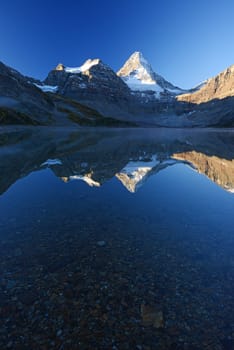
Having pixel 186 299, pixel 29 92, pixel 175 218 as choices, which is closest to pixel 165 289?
pixel 186 299

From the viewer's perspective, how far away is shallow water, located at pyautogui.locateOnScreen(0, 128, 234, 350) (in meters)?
4.63

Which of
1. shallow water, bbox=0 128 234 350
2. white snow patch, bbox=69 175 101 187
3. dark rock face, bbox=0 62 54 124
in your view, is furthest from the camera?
dark rock face, bbox=0 62 54 124

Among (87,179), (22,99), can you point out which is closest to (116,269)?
(87,179)

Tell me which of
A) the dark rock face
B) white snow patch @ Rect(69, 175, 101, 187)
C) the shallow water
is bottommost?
the shallow water

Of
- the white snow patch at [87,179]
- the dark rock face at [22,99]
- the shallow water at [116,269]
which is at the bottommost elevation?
the shallow water at [116,269]

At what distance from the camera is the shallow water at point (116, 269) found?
4.63 m

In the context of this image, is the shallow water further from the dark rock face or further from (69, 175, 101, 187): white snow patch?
the dark rock face

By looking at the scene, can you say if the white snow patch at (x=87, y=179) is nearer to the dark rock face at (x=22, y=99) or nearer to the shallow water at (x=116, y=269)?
the shallow water at (x=116, y=269)

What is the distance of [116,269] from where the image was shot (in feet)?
21.9

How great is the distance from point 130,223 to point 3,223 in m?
5.49

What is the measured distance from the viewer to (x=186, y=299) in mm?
5539

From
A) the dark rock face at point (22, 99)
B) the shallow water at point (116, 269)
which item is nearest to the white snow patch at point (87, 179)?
the shallow water at point (116, 269)

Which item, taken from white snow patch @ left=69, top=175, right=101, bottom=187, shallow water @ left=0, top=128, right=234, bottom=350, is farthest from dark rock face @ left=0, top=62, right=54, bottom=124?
shallow water @ left=0, top=128, right=234, bottom=350

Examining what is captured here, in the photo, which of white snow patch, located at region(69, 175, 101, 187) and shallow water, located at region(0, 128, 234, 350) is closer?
shallow water, located at region(0, 128, 234, 350)
